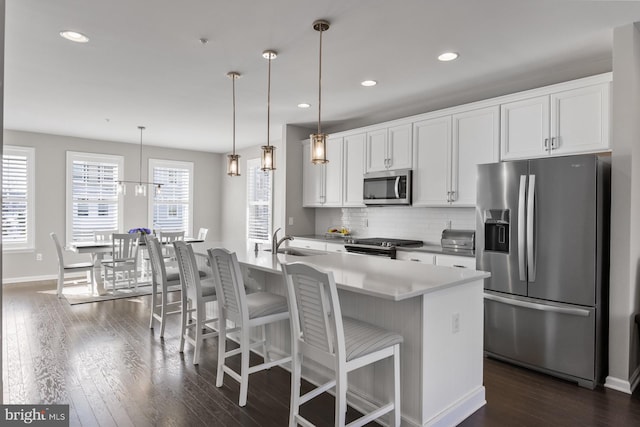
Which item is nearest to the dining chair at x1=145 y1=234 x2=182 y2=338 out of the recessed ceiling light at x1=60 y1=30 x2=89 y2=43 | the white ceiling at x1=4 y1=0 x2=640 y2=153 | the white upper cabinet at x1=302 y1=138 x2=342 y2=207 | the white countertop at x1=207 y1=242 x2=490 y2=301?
the white countertop at x1=207 y1=242 x2=490 y2=301

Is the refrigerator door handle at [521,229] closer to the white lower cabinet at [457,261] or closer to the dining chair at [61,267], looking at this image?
the white lower cabinet at [457,261]

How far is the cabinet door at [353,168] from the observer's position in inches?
200

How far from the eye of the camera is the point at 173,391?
2.68 metres

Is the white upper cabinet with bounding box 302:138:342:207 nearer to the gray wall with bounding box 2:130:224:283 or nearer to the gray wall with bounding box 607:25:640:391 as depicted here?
the gray wall with bounding box 607:25:640:391

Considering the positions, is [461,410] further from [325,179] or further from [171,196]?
[171,196]

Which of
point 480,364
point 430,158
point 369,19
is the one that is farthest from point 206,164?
point 480,364

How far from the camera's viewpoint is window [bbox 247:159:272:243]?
7151 millimetres

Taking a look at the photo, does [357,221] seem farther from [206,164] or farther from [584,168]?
[206,164]

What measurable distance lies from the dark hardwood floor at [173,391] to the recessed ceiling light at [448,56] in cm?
263

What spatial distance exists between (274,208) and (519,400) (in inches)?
201

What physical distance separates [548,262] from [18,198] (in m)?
7.60

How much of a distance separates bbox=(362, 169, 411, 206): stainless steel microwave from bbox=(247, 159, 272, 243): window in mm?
2585

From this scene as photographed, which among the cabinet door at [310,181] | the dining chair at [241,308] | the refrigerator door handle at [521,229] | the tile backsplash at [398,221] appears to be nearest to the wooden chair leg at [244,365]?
the dining chair at [241,308]

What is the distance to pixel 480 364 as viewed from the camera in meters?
2.52
